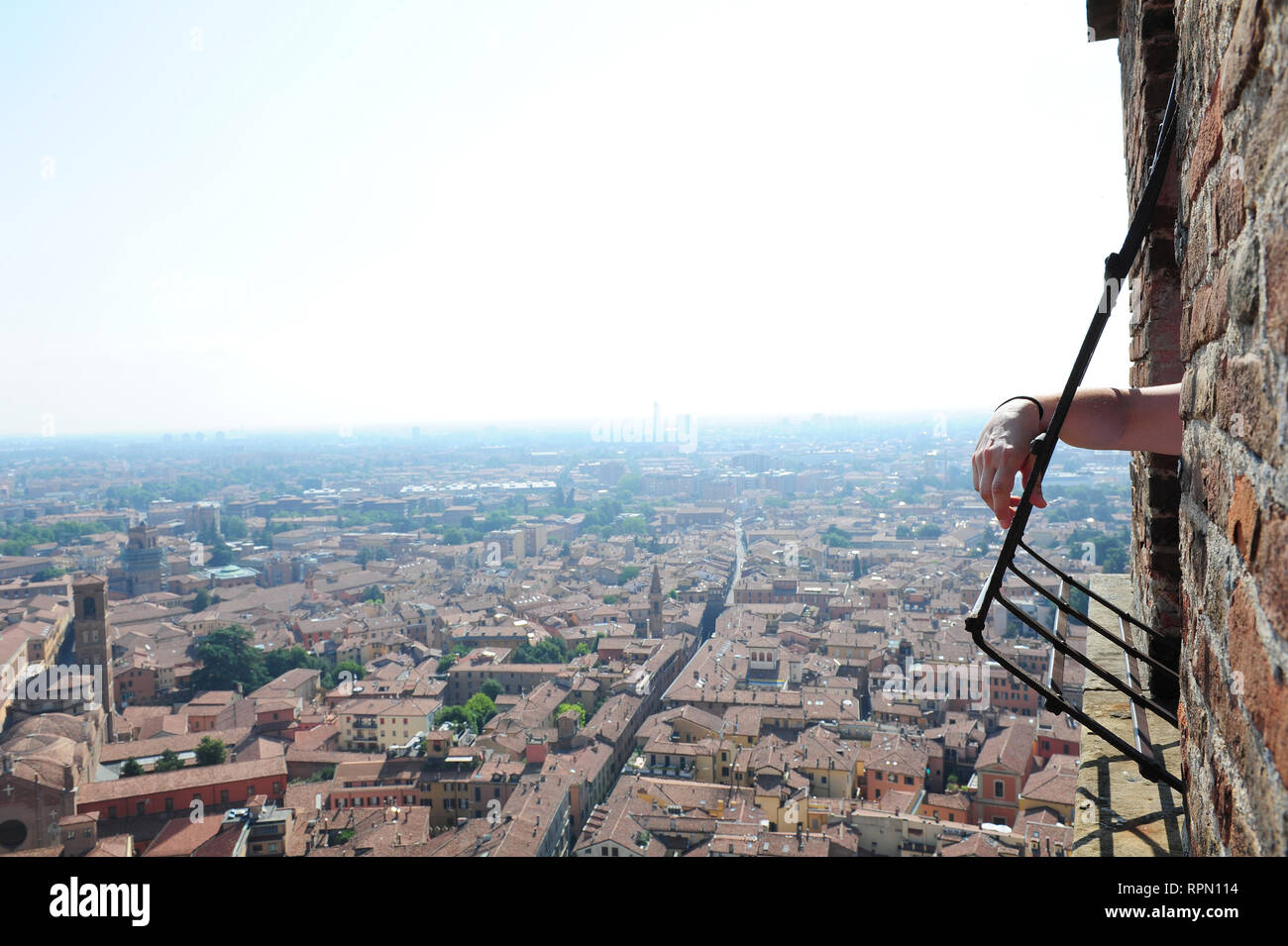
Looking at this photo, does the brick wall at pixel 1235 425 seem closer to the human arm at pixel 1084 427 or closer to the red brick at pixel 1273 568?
the red brick at pixel 1273 568

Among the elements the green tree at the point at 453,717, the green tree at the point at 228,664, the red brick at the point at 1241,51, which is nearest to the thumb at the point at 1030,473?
the red brick at the point at 1241,51

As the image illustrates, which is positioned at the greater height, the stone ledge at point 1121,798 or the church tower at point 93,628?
the stone ledge at point 1121,798

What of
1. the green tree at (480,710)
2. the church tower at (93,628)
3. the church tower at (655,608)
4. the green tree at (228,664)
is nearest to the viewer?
the green tree at (480,710)

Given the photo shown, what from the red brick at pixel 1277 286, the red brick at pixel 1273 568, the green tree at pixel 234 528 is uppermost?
the red brick at pixel 1277 286

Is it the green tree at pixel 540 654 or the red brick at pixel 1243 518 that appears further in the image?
the green tree at pixel 540 654

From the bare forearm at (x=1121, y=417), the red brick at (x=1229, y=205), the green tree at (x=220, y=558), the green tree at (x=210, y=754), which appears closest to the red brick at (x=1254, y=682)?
the red brick at (x=1229, y=205)

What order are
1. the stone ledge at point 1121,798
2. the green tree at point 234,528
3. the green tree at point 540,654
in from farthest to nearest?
the green tree at point 234,528 < the green tree at point 540,654 < the stone ledge at point 1121,798
